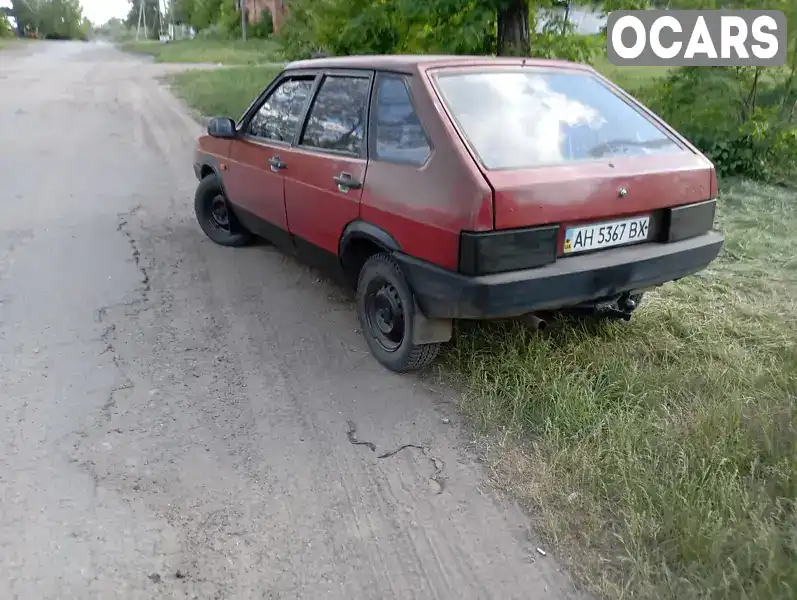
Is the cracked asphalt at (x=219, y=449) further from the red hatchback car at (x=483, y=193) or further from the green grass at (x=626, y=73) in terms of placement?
the green grass at (x=626, y=73)

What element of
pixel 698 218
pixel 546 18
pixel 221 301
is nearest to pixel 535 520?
pixel 698 218

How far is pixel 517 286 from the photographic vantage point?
3.24 metres

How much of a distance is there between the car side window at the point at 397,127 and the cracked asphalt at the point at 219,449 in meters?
1.25

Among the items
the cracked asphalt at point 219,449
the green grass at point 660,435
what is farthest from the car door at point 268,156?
the green grass at point 660,435

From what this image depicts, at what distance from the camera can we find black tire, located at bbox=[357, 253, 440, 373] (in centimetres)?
374

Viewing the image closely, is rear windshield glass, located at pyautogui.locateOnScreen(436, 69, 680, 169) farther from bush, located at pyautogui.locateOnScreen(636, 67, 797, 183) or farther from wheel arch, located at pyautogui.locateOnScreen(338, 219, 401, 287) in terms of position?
bush, located at pyautogui.locateOnScreen(636, 67, 797, 183)

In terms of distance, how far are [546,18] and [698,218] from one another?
6818 mm

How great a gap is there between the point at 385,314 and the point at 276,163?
1.48 metres

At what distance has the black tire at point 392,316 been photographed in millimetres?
3740

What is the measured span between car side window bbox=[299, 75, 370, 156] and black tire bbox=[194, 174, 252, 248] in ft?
5.59

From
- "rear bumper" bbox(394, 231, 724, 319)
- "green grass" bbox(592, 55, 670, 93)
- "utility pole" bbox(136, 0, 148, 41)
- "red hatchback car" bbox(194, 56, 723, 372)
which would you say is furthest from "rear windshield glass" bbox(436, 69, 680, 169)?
"utility pole" bbox(136, 0, 148, 41)

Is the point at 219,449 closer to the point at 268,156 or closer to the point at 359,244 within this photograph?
the point at 359,244

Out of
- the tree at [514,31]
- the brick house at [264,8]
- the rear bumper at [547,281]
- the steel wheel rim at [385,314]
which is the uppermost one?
the brick house at [264,8]

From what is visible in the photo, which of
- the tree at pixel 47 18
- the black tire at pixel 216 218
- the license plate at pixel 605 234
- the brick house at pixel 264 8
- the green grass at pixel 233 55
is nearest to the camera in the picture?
the license plate at pixel 605 234
